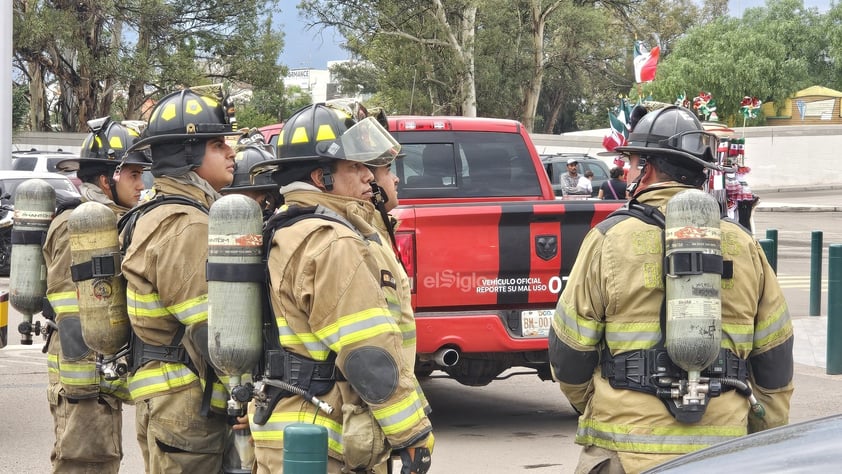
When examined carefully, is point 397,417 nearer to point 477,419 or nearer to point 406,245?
point 406,245

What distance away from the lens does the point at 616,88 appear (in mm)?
64062

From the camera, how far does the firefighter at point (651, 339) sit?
391 centimetres

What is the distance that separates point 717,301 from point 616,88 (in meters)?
61.8

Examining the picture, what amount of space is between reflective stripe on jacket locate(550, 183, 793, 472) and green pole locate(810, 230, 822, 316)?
8.91 m

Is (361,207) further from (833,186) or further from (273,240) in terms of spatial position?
(833,186)

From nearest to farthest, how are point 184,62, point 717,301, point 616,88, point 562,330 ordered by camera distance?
point 717,301, point 562,330, point 184,62, point 616,88

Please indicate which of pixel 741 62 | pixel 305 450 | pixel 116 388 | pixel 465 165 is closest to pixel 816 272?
pixel 465 165

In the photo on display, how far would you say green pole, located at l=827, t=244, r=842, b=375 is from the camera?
32.7 ft

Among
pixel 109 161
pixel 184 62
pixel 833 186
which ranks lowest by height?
pixel 833 186

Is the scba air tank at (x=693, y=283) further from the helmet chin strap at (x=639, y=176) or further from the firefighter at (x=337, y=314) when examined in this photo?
the firefighter at (x=337, y=314)

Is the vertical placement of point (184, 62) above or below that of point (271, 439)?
above

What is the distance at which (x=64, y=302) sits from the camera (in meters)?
5.21

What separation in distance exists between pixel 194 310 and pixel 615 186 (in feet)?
47.5

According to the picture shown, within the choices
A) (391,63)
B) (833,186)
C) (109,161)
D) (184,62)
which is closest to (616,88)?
(833,186)
